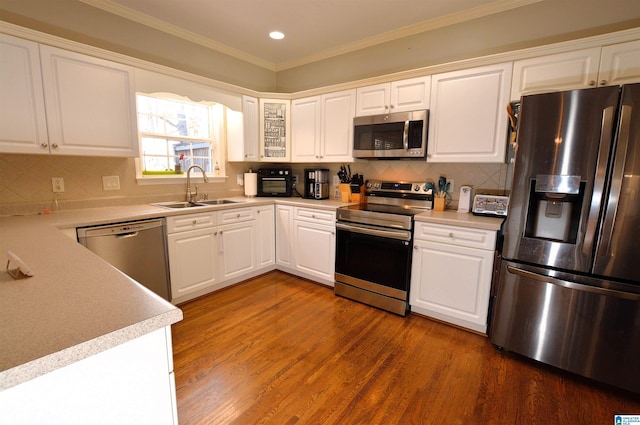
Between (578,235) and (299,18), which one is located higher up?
(299,18)

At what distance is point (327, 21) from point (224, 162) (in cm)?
190

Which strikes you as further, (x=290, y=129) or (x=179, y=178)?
(x=290, y=129)

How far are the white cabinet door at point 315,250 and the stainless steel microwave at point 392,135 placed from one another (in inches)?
34.4

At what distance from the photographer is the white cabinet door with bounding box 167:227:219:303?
2.61m

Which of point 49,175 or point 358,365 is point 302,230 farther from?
point 49,175

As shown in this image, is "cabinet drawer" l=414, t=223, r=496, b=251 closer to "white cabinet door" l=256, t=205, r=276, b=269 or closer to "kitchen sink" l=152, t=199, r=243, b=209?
"white cabinet door" l=256, t=205, r=276, b=269

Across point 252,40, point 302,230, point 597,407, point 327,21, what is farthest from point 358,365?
point 252,40

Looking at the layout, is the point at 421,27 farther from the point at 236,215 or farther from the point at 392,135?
the point at 236,215

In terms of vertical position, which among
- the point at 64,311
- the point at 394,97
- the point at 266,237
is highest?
the point at 394,97

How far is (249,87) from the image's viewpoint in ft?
12.6

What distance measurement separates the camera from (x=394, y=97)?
111 inches

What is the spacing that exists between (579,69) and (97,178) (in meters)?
3.83

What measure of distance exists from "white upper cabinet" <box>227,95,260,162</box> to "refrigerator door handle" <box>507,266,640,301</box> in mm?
2810

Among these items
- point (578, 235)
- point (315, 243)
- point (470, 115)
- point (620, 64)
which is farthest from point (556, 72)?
point (315, 243)
